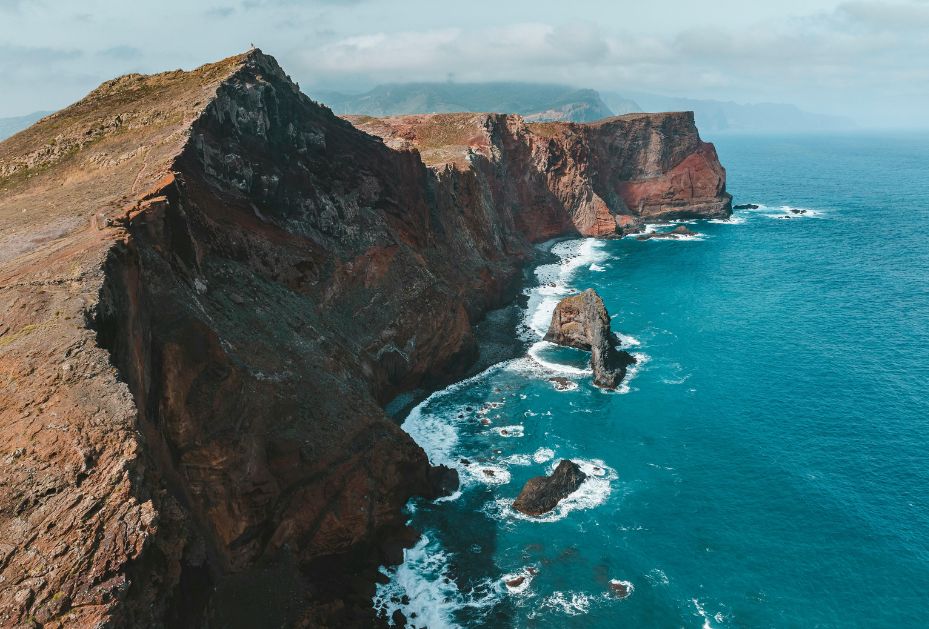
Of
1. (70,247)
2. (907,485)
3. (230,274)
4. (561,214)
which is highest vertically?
(70,247)

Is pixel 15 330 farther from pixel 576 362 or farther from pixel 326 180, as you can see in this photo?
pixel 576 362

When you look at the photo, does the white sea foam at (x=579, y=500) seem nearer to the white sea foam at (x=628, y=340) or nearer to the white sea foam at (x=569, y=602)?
the white sea foam at (x=569, y=602)

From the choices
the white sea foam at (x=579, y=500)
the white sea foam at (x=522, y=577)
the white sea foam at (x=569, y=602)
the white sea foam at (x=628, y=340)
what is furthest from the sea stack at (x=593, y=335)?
the white sea foam at (x=569, y=602)

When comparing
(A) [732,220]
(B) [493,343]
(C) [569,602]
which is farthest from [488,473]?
(A) [732,220]

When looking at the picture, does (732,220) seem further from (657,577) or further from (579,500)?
(657,577)

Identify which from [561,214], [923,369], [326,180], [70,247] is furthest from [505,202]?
[70,247]
